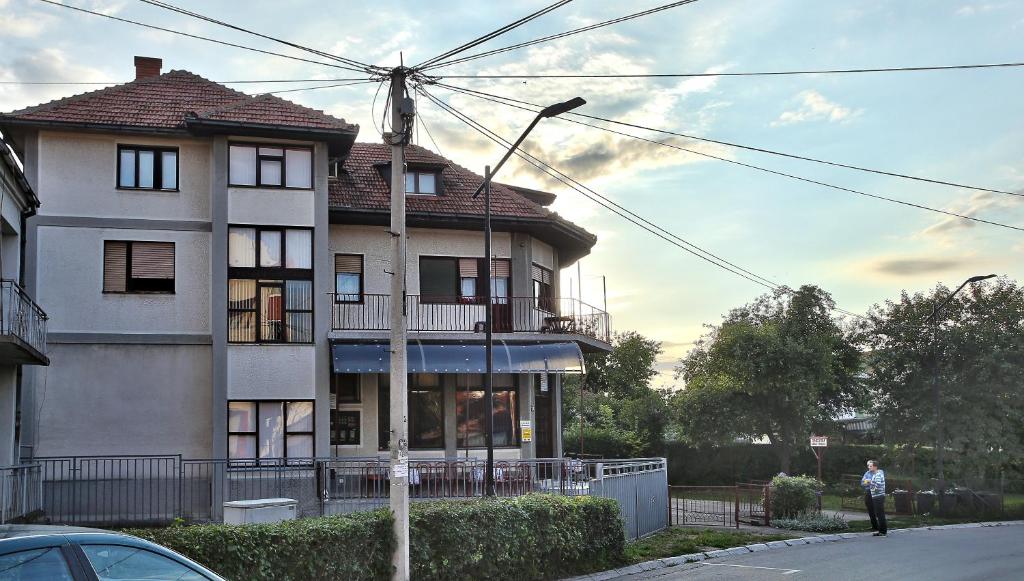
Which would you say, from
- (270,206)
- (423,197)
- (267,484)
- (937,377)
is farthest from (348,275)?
(937,377)

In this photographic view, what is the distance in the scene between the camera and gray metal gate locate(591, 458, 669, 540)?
20.5 metres

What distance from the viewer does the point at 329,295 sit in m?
26.5

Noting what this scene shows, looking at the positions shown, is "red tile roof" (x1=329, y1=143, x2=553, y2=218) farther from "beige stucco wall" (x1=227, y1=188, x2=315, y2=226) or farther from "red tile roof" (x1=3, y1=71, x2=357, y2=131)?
"red tile roof" (x1=3, y1=71, x2=357, y2=131)

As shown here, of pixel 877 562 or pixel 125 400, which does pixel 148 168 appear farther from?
pixel 877 562

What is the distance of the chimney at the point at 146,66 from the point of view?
29.9 m

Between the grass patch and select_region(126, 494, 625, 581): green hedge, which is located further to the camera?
the grass patch

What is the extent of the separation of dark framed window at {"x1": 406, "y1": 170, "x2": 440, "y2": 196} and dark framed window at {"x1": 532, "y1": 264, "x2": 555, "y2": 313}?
390 centimetres

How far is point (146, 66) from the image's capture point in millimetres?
29984

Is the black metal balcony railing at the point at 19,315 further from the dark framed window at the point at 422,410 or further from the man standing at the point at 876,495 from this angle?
the man standing at the point at 876,495

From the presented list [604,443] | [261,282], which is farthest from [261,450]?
[604,443]

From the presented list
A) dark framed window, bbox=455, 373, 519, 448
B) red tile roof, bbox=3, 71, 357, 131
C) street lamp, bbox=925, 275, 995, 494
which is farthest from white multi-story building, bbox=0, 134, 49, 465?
street lamp, bbox=925, 275, 995, 494

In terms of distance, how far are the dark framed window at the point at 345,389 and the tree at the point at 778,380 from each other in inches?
878

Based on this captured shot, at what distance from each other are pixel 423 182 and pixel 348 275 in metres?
3.95

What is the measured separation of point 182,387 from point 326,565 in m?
14.4
